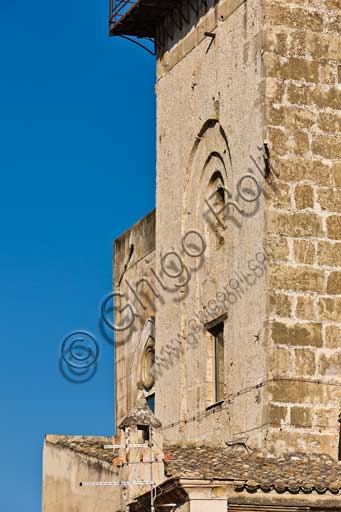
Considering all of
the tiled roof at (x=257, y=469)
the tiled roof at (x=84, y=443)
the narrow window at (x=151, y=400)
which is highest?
the narrow window at (x=151, y=400)

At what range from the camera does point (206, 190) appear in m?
24.3

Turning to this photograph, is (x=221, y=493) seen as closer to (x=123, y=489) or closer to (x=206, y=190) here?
(x=123, y=489)

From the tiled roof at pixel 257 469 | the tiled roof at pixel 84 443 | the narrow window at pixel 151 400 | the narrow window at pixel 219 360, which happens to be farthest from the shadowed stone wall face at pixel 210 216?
the narrow window at pixel 151 400

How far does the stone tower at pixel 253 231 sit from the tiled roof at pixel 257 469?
1.08 ft

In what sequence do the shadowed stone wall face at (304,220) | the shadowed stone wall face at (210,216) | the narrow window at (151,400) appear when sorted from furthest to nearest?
the narrow window at (151,400) < the shadowed stone wall face at (210,216) < the shadowed stone wall face at (304,220)

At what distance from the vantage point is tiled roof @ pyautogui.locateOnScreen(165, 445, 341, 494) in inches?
747

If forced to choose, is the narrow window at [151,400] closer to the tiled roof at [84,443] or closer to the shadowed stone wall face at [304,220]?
the tiled roof at [84,443]

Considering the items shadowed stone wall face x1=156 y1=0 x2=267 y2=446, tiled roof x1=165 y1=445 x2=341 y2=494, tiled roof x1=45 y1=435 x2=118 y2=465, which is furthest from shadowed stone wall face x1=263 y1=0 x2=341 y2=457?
tiled roof x1=45 y1=435 x2=118 y2=465

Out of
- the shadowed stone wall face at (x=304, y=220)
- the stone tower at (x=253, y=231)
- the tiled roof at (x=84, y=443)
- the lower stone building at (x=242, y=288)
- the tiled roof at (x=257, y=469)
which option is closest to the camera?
the tiled roof at (x=257, y=469)

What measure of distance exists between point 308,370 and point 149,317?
668 centimetres

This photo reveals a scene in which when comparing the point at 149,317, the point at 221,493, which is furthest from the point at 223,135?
the point at 221,493

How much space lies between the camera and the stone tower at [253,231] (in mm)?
21453

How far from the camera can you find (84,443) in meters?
23.7

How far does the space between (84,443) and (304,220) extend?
5169 mm
